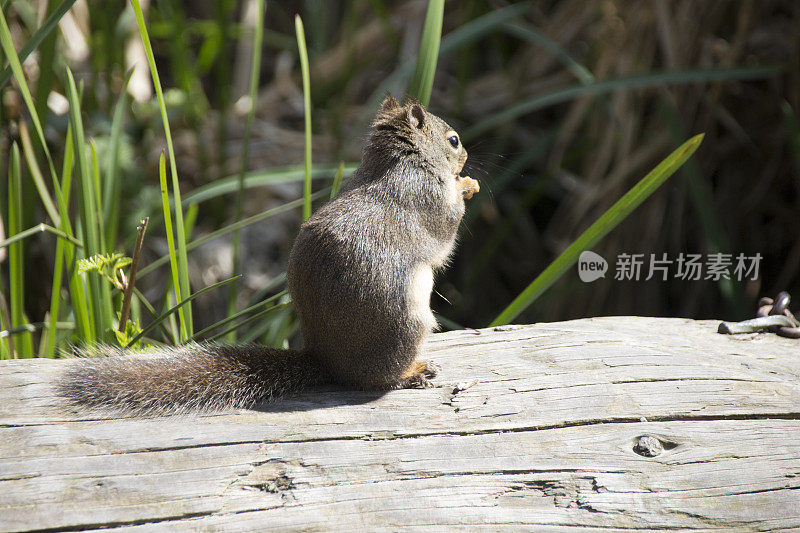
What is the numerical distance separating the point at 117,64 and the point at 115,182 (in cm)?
195

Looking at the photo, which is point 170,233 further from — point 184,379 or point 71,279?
point 184,379

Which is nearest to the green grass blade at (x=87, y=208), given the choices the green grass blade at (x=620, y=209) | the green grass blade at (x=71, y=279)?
the green grass blade at (x=71, y=279)

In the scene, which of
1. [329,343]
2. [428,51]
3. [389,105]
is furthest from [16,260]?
[428,51]

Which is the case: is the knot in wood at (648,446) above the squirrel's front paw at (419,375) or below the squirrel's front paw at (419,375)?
below

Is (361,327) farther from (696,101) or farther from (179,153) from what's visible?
(179,153)

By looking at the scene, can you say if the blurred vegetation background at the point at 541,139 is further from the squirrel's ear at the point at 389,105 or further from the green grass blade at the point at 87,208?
the green grass blade at the point at 87,208

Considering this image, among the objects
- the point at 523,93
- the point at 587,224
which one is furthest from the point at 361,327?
the point at 523,93

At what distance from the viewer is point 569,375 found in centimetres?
178

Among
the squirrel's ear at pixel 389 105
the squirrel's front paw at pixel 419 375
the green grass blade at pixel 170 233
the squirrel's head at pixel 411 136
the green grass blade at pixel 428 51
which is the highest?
the green grass blade at pixel 428 51

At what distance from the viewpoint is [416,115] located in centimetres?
205

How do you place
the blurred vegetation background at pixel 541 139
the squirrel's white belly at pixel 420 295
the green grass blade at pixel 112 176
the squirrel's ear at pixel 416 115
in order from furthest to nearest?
the blurred vegetation background at pixel 541 139
the green grass blade at pixel 112 176
the squirrel's ear at pixel 416 115
the squirrel's white belly at pixel 420 295

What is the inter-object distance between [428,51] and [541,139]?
1638mm

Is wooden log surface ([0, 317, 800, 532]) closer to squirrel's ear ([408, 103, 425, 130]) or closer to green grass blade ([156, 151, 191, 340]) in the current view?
green grass blade ([156, 151, 191, 340])

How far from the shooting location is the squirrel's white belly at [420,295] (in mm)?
1719
